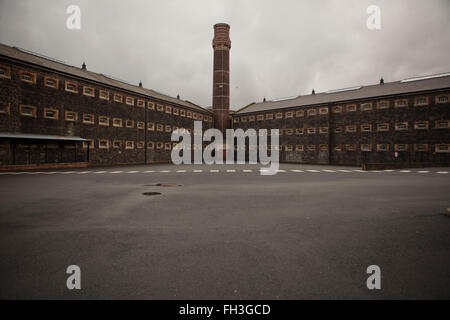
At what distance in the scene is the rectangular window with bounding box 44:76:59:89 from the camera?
2430 cm

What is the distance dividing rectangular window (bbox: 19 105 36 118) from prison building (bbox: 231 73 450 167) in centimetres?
3568

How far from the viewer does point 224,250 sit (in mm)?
3930

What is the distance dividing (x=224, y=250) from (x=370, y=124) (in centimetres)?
3788

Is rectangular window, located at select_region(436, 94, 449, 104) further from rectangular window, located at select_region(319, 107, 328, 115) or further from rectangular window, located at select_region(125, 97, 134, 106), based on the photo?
rectangular window, located at select_region(125, 97, 134, 106)

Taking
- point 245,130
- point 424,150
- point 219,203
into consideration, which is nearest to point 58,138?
point 219,203

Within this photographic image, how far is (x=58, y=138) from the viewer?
930 inches

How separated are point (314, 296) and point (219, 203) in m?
5.20

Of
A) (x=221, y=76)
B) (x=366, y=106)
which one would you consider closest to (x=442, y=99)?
(x=366, y=106)

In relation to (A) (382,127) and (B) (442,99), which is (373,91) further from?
(B) (442,99)

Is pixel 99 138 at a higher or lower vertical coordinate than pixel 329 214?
higher

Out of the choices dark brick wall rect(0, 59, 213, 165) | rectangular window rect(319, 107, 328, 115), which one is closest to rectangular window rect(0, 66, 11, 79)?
dark brick wall rect(0, 59, 213, 165)

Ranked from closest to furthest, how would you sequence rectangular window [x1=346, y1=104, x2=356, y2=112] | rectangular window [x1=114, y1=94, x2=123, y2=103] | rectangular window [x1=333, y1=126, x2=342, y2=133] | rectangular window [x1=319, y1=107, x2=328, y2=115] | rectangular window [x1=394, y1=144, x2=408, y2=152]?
1. rectangular window [x1=394, y1=144, x2=408, y2=152]
2. rectangular window [x1=114, y1=94, x2=123, y2=103]
3. rectangular window [x1=346, y1=104, x2=356, y2=112]
4. rectangular window [x1=333, y1=126, x2=342, y2=133]
5. rectangular window [x1=319, y1=107, x2=328, y2=115]

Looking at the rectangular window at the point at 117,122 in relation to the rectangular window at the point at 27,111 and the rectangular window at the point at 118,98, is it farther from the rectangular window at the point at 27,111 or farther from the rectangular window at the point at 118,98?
the rectangular window at the point at 27,111

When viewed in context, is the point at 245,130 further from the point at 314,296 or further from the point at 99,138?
the point at 314,296
